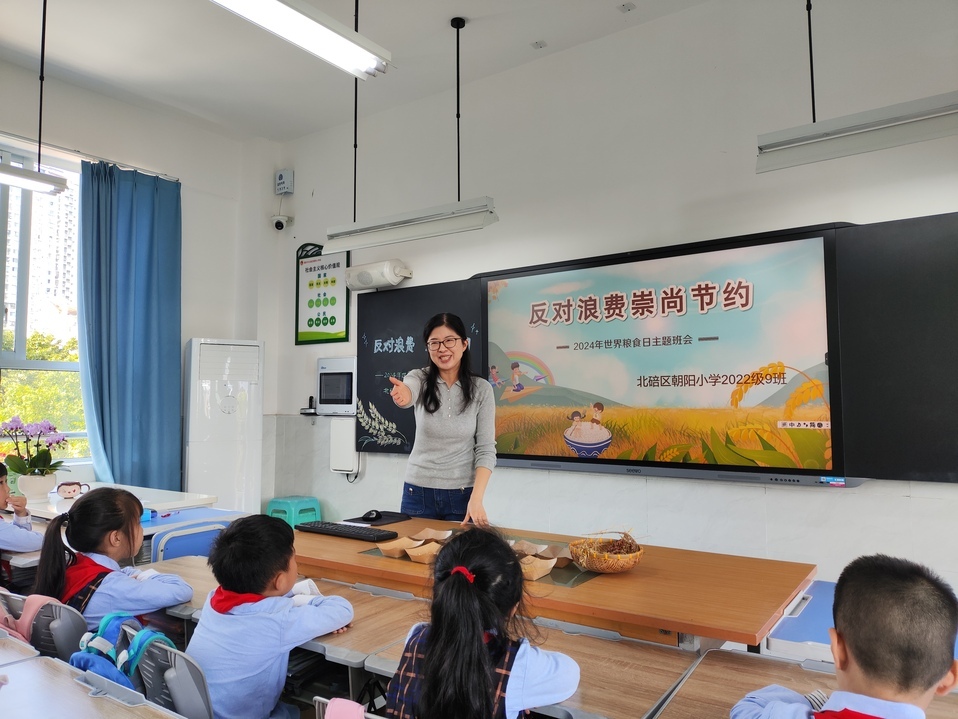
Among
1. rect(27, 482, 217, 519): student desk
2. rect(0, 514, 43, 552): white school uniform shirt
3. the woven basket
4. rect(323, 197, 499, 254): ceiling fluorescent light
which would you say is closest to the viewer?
the woven basket

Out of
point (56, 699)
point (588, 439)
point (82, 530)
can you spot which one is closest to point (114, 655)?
point (56, 699)

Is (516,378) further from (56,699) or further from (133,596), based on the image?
(56,699)

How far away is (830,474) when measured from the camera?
300cm

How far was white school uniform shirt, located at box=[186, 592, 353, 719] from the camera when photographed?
4.99ft

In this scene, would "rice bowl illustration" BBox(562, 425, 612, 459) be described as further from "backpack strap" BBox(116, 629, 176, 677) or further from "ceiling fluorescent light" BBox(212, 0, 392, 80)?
"backpack strap" BBox(116, 629, 176, 677)

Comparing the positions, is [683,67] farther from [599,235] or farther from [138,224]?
[138,224]

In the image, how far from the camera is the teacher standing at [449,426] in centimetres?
269

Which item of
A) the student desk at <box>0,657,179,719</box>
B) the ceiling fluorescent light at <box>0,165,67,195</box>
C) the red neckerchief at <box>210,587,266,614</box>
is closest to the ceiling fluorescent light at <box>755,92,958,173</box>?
the red neckerchief at <box>210,587,266,614</box>

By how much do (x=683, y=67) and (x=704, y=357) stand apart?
5.15ft

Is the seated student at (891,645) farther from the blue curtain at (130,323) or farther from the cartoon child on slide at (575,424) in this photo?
the blue curtain at (130,323)

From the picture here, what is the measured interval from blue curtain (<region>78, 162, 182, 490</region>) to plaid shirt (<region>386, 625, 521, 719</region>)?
401 cm

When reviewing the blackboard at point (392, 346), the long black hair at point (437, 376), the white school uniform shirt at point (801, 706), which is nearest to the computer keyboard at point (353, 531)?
the long black hair at point (437, 376)

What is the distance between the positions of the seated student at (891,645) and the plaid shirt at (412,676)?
0.43 m

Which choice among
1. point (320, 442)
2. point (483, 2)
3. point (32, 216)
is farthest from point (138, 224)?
point (483, 2)
